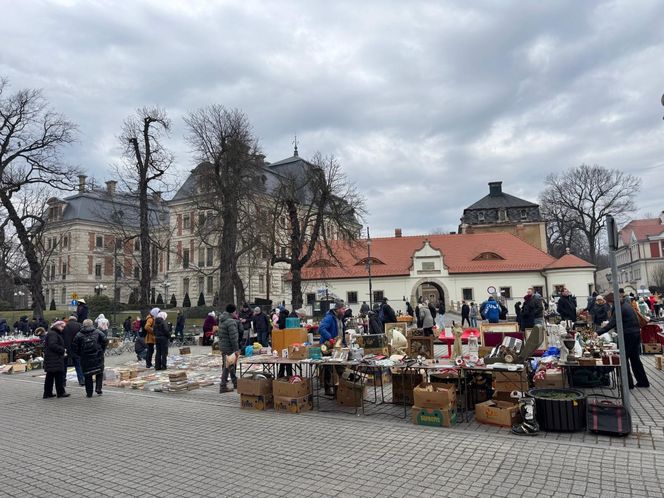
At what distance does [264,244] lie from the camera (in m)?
29.8

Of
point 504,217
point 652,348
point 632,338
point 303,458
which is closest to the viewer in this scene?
point 303,458

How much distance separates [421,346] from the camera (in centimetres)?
1120

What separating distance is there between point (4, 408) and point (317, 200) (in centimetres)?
2438

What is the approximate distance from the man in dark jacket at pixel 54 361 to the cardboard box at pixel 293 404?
5663mm

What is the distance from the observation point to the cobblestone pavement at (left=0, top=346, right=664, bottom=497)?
5164 mm

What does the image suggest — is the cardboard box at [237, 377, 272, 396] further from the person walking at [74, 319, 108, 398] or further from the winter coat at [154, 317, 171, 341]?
the winter coat at [154, 317, 171, 341]

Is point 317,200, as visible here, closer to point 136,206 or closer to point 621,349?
point 136,206

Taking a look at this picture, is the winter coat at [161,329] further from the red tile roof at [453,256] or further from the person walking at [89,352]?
the red tile roof at [453,256]

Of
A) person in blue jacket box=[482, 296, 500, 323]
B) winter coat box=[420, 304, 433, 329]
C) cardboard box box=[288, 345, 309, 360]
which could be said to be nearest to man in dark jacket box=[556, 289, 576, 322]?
person in blue jacket box=[482, 296, 500, 323]

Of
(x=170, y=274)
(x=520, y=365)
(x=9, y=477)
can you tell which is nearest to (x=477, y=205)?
(x=170, y=274)

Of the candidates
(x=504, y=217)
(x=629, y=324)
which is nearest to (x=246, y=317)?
(x=629, y=324)

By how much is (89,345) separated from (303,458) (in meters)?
7.05

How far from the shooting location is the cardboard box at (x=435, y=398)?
7637 millimetres

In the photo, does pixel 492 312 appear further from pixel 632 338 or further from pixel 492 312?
pixel 632 338
